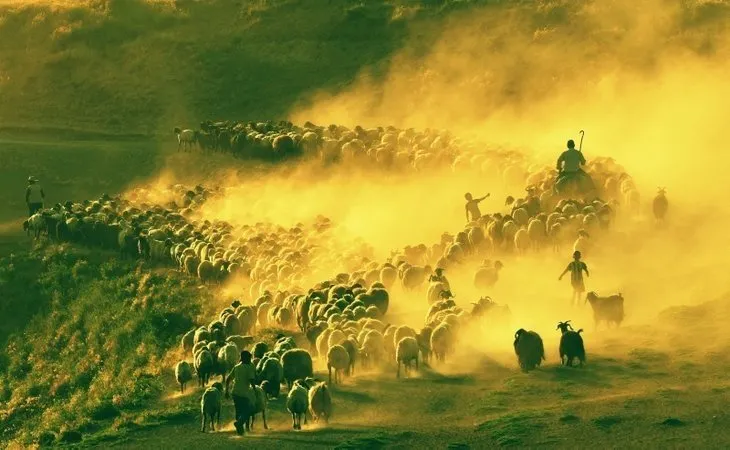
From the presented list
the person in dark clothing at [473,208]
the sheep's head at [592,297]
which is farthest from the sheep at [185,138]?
the sheep's head at [592,297]

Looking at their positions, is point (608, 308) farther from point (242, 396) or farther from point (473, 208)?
point (473, 208)

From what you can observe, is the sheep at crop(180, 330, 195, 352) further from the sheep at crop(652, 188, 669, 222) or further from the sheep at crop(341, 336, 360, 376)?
the sheep at crop(652, 188, 669, 222)

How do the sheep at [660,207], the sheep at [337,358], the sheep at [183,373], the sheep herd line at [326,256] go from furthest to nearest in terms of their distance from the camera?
the sheep at [660,207] → the sheep at [183,373] → the sheep herd line at [326,256] → the sheep at [337,358]

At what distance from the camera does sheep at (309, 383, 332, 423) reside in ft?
79.9

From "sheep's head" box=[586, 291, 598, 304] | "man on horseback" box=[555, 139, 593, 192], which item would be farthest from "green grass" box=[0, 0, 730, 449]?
"man on horseback" box=[555, 139, 593, 192]

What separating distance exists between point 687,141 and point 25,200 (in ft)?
74.4

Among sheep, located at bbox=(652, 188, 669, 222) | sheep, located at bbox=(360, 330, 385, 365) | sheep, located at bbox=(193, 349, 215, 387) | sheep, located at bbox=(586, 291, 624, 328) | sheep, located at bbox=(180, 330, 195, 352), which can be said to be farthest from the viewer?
sheep, located at bbox=(652, 188, 669, 222)

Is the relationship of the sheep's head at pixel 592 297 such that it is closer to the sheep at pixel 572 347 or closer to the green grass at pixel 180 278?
the green grass at pixel 180 278

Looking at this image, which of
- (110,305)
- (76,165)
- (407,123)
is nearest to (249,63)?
(407,123)

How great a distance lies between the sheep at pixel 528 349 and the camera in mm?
26391

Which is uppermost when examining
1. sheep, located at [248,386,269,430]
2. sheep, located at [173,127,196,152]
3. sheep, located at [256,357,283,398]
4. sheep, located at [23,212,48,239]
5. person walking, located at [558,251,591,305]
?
sheep, located at [173,127,196,152]

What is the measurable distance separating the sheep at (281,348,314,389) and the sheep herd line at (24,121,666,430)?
2 cm

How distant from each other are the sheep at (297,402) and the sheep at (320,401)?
0.11 metres

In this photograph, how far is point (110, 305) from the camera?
126 ft
